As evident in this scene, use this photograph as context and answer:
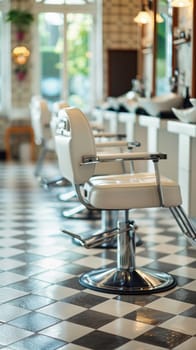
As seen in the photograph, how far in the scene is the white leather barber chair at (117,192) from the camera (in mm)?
3385

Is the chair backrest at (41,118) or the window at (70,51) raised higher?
the window at (70,51)

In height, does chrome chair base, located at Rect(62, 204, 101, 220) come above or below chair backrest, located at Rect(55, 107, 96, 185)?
below

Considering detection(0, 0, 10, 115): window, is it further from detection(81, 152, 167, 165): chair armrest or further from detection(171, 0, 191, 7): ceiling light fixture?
detection(81, 152, 167, 165): chair armrest

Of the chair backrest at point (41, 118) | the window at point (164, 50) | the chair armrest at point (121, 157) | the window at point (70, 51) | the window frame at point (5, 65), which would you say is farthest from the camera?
the window at point (70, 51)

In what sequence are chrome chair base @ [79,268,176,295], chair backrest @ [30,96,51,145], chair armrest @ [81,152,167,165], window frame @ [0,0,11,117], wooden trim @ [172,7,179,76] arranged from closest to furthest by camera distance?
chair armrest @ [81,152,167,165]
chrome chair base @ [79,268,176,295]
wooden trim @ [172,7,179,76]
chair backrest @ [30,96,51,145]
window frame @ [0,0,11,117]

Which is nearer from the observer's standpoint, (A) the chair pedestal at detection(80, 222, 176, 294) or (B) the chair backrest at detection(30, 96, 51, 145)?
(A) the chair pedestal at detection(80, 222, 176, 294)

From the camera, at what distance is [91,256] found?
429cm

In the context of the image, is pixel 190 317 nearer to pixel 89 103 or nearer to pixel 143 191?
pixel 143 191

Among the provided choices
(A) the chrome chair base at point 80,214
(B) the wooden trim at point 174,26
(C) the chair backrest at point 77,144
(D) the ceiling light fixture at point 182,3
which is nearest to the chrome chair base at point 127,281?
(C) the chair backrest at point 77,144

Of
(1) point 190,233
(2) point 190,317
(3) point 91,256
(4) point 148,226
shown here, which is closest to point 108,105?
(4) point 148,226

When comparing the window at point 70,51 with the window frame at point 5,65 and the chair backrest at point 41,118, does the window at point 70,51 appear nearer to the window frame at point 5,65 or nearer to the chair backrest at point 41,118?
the window frame at point 5,65

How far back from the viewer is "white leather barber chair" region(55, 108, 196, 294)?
3385 mm

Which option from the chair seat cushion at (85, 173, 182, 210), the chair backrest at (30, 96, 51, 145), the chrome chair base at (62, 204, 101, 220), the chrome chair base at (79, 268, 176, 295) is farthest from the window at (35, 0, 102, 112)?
the chair seat cushion at (85, 173, 182, 210)

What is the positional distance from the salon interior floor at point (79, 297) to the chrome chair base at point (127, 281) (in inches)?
2.0
